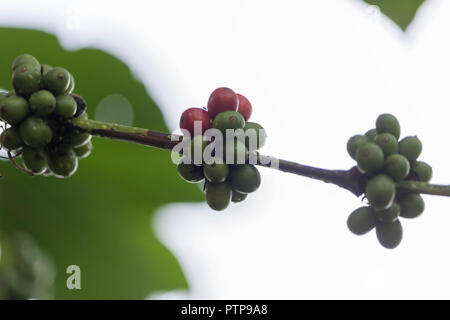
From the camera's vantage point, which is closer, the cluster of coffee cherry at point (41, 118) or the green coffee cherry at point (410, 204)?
the green coffee cherry at point (410, 204)

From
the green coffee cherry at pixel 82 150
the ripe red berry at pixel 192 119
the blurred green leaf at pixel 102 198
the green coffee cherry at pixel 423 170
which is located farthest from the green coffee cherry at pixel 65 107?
the blurred green leaf at pixel 102 198

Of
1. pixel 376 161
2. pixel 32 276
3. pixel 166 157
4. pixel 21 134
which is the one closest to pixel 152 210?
pixel 166 157

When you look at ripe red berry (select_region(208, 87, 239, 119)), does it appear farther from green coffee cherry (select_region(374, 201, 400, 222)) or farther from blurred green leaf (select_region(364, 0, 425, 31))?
blurred green leaf (select_region(364, 0, 425, 31))

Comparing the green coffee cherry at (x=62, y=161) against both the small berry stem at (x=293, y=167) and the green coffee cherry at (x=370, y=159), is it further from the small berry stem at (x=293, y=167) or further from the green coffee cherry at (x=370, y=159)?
the green coffee cherry at (x=370, y=159)

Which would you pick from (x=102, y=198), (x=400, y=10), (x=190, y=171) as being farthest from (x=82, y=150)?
(x=102, y=198)

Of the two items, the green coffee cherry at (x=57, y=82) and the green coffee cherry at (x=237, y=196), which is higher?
the green coffee cherry at (x=57, y=82)

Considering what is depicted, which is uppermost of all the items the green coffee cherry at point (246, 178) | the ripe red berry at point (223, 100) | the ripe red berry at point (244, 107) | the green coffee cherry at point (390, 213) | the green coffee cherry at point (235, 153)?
the ripe red berry at point (244, 107)

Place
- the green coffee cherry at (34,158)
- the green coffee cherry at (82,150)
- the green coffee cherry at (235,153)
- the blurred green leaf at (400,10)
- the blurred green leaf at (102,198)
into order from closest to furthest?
the green coffee cherry at (235,153), the green coffee cherry at (34,158), the green coffee cherry at (82,150), the blurred green leaf at (400,10), the blurred green leaf at (102,198)
